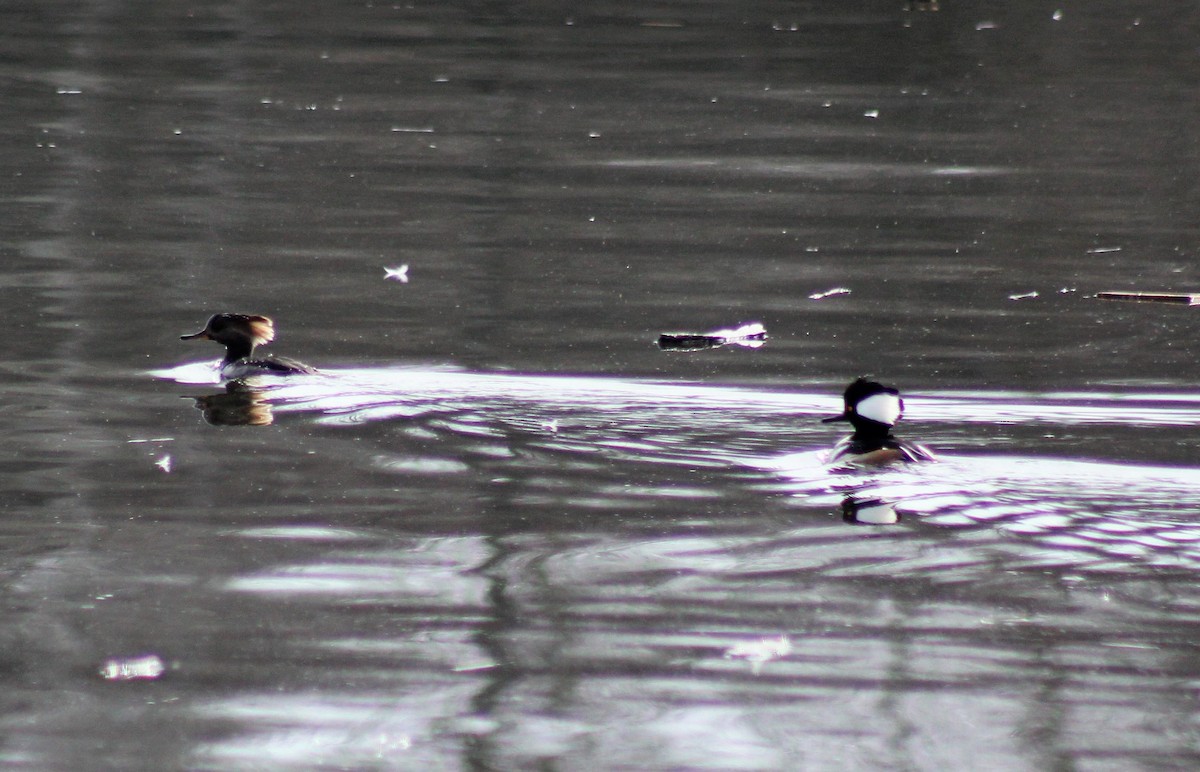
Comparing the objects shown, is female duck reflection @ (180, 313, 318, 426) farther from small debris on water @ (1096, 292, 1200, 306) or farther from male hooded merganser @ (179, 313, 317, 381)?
small debris on water @ (1096, 292, 1200, 306)

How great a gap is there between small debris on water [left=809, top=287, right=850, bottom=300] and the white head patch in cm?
321

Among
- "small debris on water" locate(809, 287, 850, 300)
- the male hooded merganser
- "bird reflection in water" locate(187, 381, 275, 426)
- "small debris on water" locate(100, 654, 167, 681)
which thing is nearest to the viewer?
"small debris on water" locate(100, 654, 167, 681)

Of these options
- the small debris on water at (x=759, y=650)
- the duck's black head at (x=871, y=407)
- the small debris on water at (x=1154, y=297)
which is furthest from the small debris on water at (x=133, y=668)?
the small debris on water at (x=1154, y=297)

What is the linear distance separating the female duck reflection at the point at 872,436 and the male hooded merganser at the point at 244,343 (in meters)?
2.76

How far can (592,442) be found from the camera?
313 inches

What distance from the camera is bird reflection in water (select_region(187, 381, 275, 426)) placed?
8.52 metres

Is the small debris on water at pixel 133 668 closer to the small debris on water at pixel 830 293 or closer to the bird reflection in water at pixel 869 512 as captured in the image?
the bird reflection in water at pixel 869 512

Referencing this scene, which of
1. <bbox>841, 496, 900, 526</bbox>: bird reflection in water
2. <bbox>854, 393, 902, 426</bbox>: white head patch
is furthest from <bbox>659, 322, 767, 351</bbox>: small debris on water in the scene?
<bbox>841, 496, 900, 526</bbox>: bird reflection in water

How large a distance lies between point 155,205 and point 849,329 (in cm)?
583

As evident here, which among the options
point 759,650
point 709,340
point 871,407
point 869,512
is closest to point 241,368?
point 709,340

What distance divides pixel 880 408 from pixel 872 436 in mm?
183

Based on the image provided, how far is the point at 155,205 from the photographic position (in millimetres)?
13867

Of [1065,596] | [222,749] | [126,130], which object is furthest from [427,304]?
[126,130]

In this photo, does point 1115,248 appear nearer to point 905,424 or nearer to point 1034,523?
point 905,424
